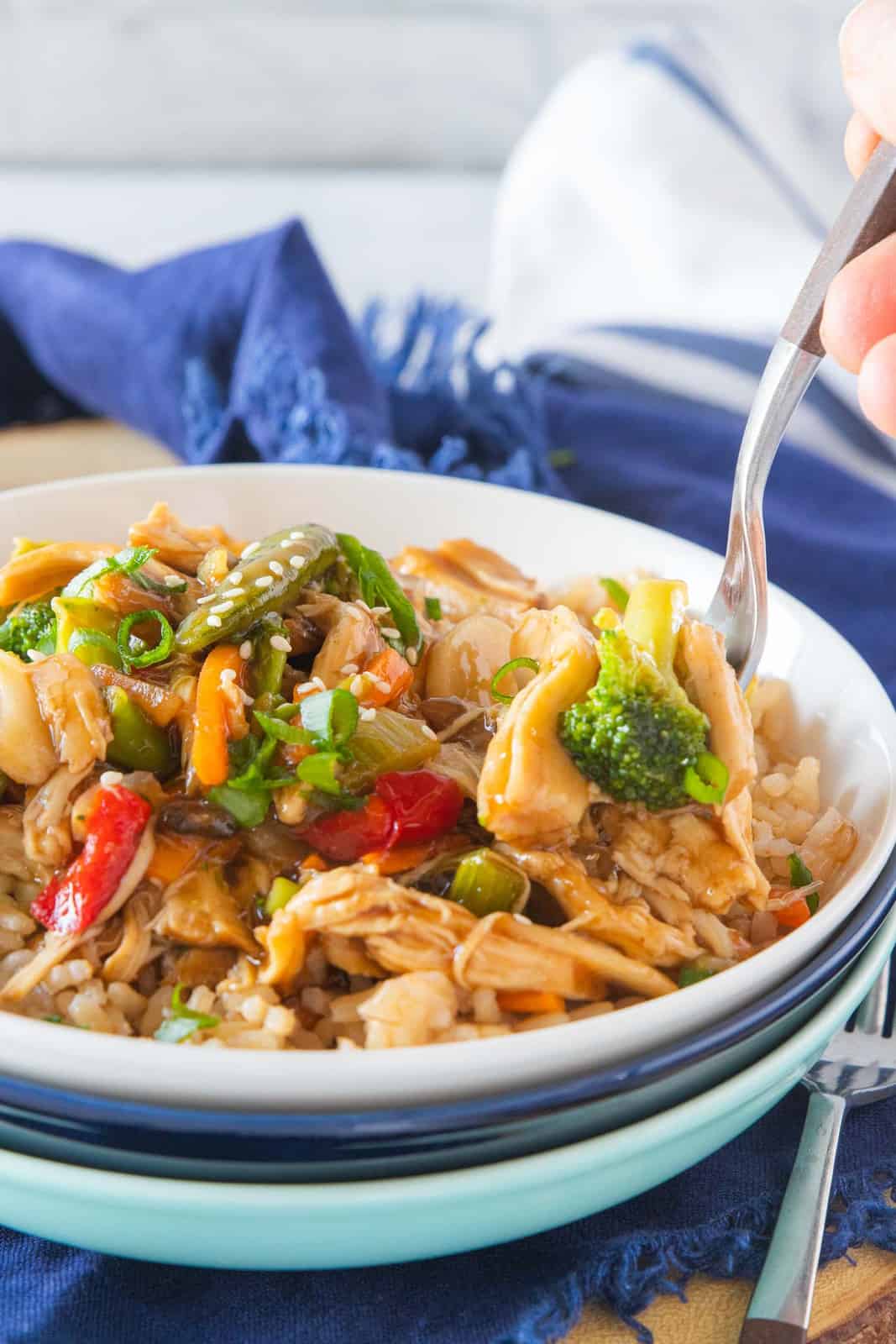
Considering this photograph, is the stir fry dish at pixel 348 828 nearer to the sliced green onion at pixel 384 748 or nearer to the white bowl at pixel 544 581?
the sliced green onion at pixel 384 748

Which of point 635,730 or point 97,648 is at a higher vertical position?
point 635,730

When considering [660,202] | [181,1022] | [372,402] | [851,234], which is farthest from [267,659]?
[660,202]

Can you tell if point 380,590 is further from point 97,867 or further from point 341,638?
point 97,867

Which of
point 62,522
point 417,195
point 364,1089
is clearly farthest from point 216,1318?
point 417,195

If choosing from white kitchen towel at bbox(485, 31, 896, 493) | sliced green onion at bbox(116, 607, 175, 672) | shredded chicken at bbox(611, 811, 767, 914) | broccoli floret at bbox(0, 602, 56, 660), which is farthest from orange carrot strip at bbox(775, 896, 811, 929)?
white kitchen towel at bbox(485, 31, 896, 493)

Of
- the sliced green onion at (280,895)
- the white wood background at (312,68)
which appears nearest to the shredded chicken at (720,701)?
the sliced green onion at (280,895)

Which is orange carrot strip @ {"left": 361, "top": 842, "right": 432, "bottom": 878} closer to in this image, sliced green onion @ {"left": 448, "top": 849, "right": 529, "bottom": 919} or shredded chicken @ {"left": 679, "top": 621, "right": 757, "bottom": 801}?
sliced green onion @ {"left": 448, "top": 849, "right": 529, "bottom": 919}
